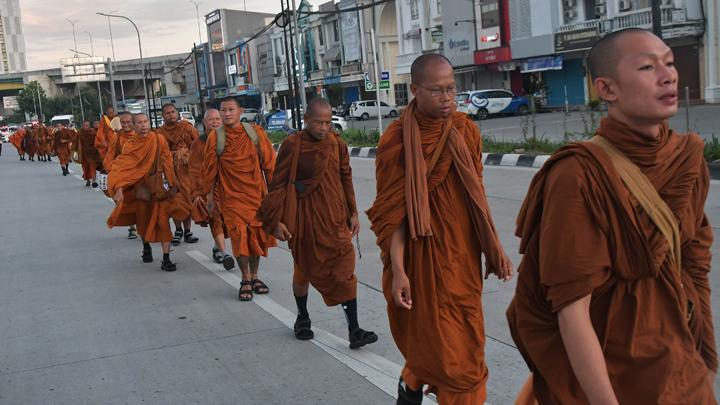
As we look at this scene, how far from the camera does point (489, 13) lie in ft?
133

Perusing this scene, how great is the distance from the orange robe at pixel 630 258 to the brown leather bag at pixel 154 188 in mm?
6898

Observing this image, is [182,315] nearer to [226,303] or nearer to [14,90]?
[226,303]

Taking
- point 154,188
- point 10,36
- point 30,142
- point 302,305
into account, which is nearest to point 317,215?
point 302,305

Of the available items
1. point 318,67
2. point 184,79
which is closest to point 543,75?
point 318,67

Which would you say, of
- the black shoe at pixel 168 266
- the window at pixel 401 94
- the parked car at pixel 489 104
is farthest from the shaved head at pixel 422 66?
the window at pixel 401 94

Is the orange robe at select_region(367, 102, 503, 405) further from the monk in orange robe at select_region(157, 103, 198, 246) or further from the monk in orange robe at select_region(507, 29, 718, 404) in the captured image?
the monk in orange robe at select_region(157, 103, 198, 246)

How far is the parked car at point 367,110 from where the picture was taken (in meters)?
49.0

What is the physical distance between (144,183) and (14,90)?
4978 inches

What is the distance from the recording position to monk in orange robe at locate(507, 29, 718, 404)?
1.89 meters

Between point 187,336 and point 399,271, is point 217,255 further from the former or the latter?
point 399,271

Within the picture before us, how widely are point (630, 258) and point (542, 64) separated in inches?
1452

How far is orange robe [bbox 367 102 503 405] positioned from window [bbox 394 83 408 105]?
166 feet

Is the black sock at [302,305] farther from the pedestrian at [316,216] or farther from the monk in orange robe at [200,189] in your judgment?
the monk in orange robe at [200,189]

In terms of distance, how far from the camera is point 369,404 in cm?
418
